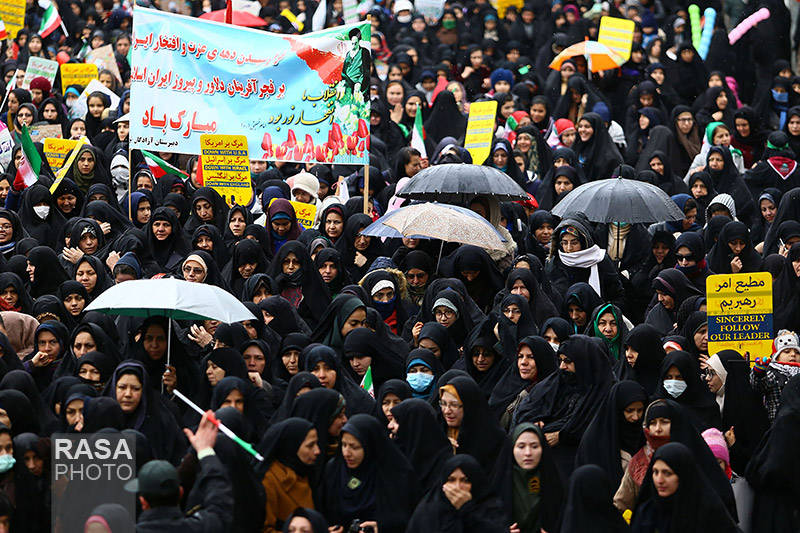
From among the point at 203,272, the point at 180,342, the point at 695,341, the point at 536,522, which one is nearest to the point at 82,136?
the point at 203,272

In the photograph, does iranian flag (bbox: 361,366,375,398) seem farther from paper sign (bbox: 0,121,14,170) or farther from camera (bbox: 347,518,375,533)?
paper sign (bbox: 0,121,14,170)

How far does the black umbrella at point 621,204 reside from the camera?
959 cm

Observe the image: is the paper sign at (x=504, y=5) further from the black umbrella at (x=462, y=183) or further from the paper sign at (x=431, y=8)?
the black umbrella at (x=462, y=183)

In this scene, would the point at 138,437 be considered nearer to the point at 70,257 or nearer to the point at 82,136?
the point at 70,257

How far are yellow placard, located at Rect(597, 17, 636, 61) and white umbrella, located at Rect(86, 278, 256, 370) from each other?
790cm

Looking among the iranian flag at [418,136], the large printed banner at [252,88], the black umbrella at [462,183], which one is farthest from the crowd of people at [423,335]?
the large printed banner at [252,88]

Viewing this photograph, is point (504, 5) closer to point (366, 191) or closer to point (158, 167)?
point (158, 167)

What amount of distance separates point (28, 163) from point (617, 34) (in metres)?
6.20

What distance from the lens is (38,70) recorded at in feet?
43.9

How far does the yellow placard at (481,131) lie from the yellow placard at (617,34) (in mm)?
2534

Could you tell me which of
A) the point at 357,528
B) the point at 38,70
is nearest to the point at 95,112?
the point at 38,70

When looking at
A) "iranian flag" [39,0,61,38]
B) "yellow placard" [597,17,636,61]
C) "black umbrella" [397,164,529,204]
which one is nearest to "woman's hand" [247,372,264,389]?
"black umbrella" [397,164,529,204]

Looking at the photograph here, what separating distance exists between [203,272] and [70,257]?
1.06 meters

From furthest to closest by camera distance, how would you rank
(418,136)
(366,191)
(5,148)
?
(418,136) → (5,148) → (366,191)
